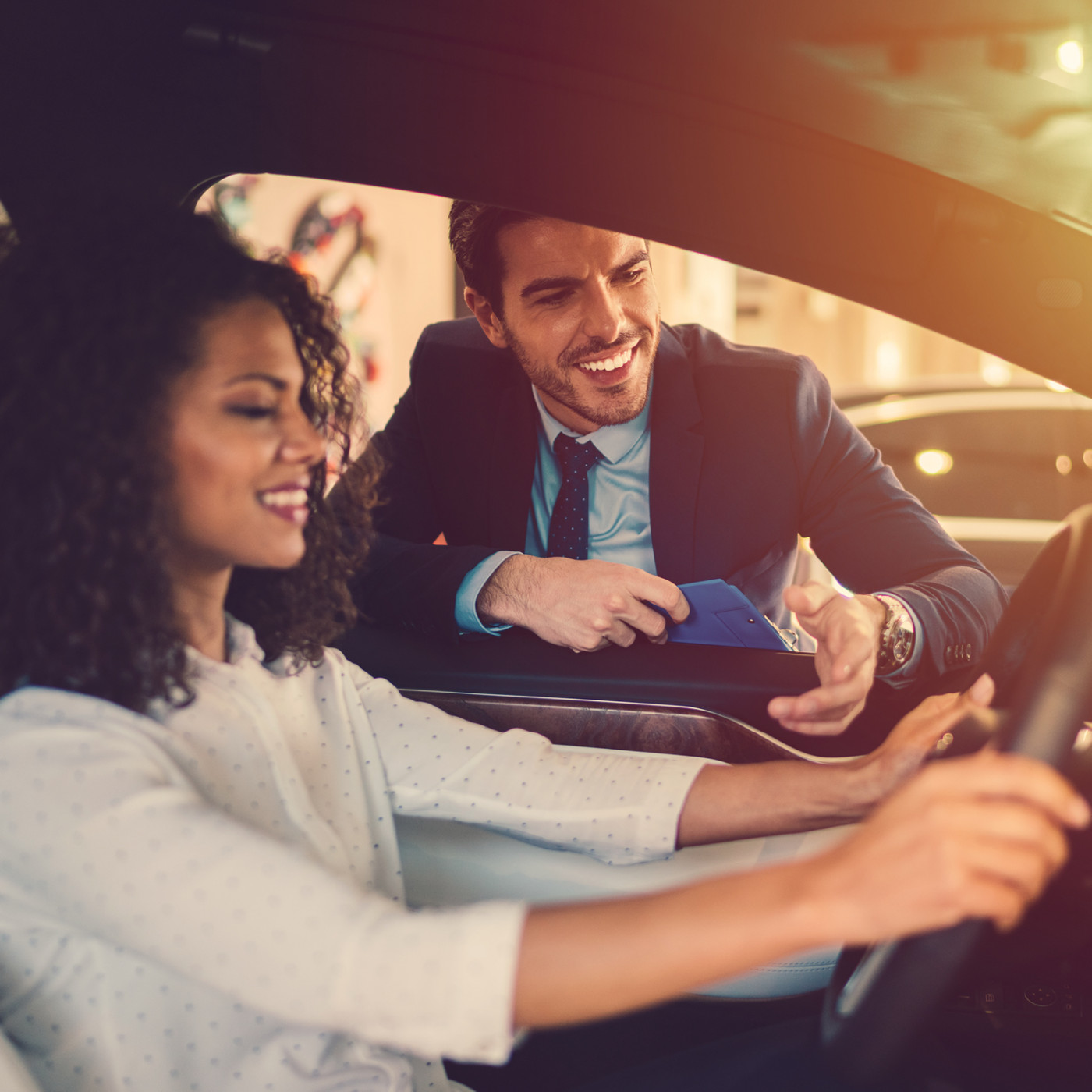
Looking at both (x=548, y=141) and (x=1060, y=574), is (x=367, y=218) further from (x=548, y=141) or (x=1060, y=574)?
(x=1060, y=574)

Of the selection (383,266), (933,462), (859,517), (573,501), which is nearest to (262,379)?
(573,501)

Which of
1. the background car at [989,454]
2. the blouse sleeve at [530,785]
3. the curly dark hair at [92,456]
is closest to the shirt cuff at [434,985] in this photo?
the curly dark hair at [92,456]

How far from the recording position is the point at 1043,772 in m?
0.61

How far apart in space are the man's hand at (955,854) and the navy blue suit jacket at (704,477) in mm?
966

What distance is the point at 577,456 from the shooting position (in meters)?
1.79

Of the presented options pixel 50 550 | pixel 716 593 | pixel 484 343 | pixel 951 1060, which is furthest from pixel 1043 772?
pixel 484 343

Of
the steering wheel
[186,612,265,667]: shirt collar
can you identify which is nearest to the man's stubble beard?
[186,612,265,667]: shirt collar

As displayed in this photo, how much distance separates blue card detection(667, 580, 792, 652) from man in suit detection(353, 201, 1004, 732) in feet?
0.48

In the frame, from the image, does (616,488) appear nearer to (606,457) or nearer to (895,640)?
(606,457)

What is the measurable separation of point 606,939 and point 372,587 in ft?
3.13

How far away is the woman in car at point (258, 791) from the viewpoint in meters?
0.64

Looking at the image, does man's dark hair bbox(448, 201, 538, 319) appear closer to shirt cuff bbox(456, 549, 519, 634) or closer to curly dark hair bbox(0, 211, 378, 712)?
shirt cuff bbox(456, 549, 519, 634)

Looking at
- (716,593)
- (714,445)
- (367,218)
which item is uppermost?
(367,218)

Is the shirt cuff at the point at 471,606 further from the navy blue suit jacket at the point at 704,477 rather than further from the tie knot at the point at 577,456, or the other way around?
the tie knot at the point at 577,456
